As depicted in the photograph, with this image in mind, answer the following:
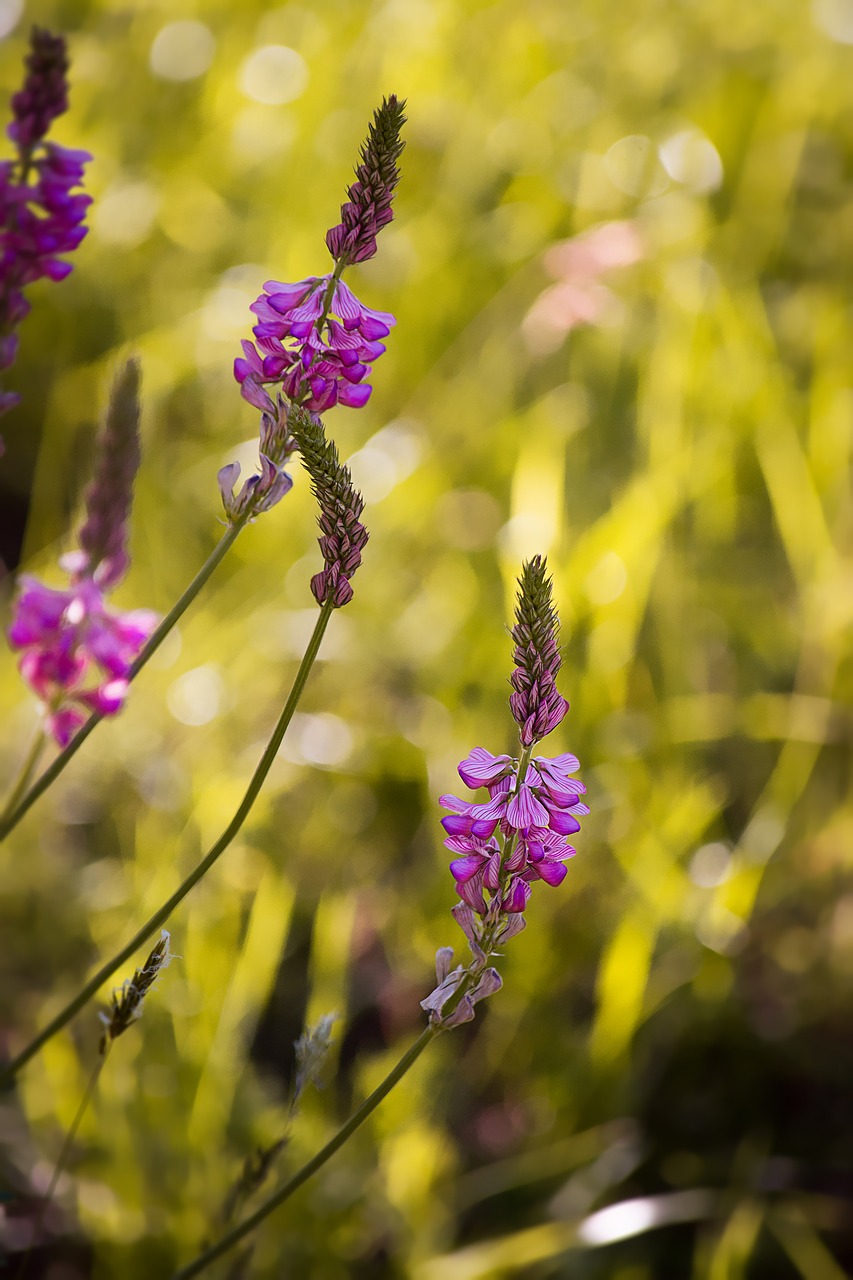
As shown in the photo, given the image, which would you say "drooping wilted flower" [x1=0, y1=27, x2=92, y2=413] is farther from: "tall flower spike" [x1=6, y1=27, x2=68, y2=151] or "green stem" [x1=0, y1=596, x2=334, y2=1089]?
"green stem" [x1=0, y1=596, x2=334, y2=1089]

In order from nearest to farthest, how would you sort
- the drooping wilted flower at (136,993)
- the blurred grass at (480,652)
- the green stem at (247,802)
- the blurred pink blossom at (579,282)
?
the green stem at (247,802)
the drooping wilted flower at (136,993)
the blurred grass at (480,652)
the blurred pink blossom at (579,282)

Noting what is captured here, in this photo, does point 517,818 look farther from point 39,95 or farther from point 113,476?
point 39,95

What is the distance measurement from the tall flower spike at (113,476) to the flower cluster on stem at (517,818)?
32 centimetres

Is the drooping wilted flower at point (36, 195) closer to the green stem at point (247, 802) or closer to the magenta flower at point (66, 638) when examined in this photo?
the magenta flower at point (66, 638)

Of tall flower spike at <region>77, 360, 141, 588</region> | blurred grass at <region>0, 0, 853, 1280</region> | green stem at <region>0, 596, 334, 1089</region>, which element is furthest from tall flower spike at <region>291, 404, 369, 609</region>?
blurred grass at <region>0, 0, 853, 1280</region>

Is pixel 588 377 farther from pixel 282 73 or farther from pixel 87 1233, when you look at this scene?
pixel 87 1233

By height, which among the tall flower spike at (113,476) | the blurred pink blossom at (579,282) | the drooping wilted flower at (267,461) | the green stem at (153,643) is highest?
the blurred pink blossom at (579,282)

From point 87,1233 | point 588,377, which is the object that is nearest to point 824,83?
point 588,377

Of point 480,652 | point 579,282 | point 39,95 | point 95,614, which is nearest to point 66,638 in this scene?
point 95,614

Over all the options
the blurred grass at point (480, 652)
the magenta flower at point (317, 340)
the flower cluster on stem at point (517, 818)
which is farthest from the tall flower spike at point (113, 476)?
the blurred grass at point (480, 652)

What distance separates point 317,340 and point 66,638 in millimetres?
299

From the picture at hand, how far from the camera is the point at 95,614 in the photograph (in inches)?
31.0

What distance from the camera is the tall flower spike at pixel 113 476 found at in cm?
75

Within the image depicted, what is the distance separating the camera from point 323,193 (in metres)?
2.36
